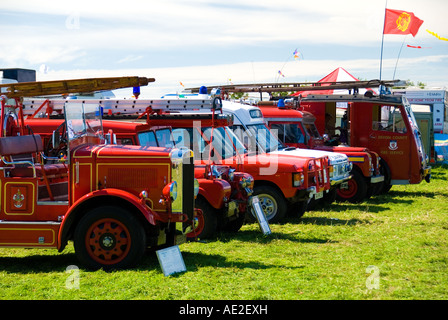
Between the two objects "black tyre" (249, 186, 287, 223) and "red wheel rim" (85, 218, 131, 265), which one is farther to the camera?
"black tyre" (249, 186, 287, 223)

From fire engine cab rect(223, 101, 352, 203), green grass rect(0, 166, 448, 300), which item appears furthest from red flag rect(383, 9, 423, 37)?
green grass rect(0, 166, 448, 300)

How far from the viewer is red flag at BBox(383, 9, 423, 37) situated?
2027cm

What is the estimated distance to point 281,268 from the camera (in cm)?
811

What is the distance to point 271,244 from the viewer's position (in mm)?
9922

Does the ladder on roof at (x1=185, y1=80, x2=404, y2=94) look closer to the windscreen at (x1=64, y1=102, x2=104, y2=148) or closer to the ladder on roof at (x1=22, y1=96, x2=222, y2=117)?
the ladder on roof at (x1=22, y1=96, x2=222, y2=117)

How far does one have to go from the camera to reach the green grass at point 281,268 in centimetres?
685

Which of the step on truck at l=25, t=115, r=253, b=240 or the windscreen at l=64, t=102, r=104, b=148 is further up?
the windscreen at l=64, t=102, r=104, b=148

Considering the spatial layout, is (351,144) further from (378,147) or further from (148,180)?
(148,180)

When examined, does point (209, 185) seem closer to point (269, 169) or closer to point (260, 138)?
point (269, 169)

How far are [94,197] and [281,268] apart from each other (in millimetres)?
2491

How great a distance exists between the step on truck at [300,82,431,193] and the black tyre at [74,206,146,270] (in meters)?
10.5

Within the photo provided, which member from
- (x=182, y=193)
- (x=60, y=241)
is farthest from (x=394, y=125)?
(x=60, y=241)

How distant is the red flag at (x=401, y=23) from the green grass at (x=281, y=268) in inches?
381

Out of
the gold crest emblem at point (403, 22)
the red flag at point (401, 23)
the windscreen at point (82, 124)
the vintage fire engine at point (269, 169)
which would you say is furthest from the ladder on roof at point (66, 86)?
the gold crest emblem at point (403, 22)
